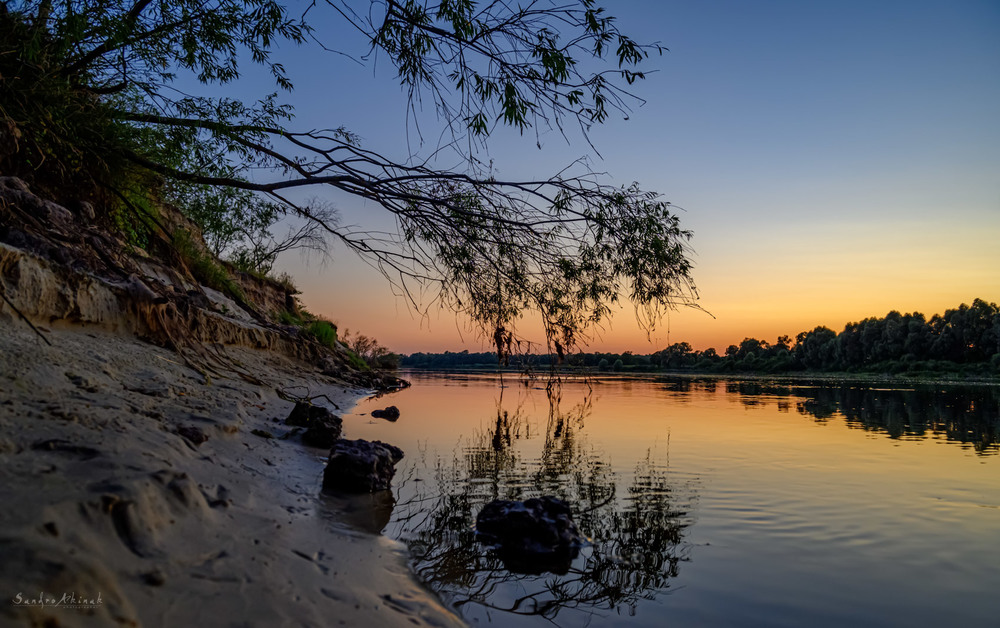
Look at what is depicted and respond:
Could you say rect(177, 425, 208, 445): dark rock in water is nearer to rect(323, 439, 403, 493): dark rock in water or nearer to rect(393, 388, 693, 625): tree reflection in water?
rect(323, 439, 403, 493): dark rock in water

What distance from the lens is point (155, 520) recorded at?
2506mm

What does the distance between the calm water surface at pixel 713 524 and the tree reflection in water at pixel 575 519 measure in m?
0.02

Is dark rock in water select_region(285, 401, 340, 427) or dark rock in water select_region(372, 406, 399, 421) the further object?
dark rock in water select_region(372, 406, 399, 421)

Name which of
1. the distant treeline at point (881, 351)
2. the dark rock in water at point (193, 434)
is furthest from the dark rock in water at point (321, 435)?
the distant treeline at point (881, 351)

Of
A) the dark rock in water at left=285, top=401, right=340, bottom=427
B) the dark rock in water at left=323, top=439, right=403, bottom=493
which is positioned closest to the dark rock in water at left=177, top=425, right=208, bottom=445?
the dark rock in water at left=323, top=439, right=403, bottom=493

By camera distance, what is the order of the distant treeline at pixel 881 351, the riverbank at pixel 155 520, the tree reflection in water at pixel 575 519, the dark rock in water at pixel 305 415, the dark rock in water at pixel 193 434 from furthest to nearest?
the distant treeline at pixel 881 351
the dark rock in water at pixel 305 415
the dark rock in water at pixel 193 434
the tree reflection in water at pixel 575 519
the riverbank at pixel 155 520

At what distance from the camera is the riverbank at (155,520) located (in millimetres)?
1943

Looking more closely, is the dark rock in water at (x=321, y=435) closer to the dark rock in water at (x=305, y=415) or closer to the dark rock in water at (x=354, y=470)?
the dark rock in water at (x=305, y=415)

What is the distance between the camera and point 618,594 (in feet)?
10.6

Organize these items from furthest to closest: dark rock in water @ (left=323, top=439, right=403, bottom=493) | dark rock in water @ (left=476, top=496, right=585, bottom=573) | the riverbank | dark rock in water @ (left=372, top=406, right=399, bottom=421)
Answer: dark rock in water @ (left=372, top=406, right=399, bottom=421) → dark rock in water @ (left=323, top=439, right=403, bottom=493) → dark rock in water @ (left=476, top=496, right=585, bottom=573) → the riverbank

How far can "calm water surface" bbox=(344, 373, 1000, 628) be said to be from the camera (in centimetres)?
315

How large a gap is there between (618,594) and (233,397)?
5103mm

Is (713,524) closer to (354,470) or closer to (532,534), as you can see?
(532,534)

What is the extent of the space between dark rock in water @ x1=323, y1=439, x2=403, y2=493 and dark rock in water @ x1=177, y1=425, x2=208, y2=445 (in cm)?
115
